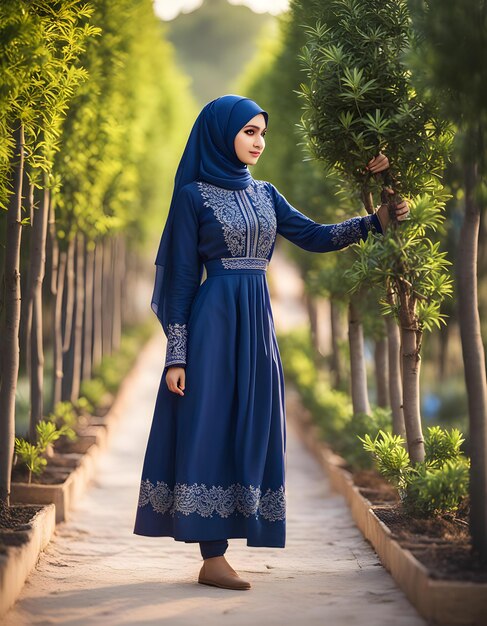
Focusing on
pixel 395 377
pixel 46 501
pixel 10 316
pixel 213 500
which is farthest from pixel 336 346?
pixel 213 500

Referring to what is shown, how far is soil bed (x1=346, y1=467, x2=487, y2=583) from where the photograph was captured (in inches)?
134

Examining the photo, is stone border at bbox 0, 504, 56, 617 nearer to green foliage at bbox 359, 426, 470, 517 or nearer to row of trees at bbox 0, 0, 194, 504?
row of trees at bbox 0, 0, 194, 504

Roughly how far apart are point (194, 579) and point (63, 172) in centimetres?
325

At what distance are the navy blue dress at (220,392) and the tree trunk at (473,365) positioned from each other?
20.0 inches

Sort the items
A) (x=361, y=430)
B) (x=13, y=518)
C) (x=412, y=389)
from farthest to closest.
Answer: (x=361, y=430)
(x=13, y=518)
(x=412, y=389)

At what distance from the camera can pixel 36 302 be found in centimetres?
576

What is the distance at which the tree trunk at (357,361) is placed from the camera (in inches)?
245

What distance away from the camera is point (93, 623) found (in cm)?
335

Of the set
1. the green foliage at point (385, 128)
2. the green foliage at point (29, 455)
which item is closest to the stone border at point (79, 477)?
the green foliage at point (29, 455)

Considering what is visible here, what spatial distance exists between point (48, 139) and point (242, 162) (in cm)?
129

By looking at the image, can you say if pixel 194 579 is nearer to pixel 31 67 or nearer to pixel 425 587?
pixel 425 587

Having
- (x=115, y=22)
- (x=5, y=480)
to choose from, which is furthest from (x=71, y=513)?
(x=115, y=22)

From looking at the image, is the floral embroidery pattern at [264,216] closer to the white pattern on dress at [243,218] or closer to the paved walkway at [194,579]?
the white pattern on dress at [243,218]

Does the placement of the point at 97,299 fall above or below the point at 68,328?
above
